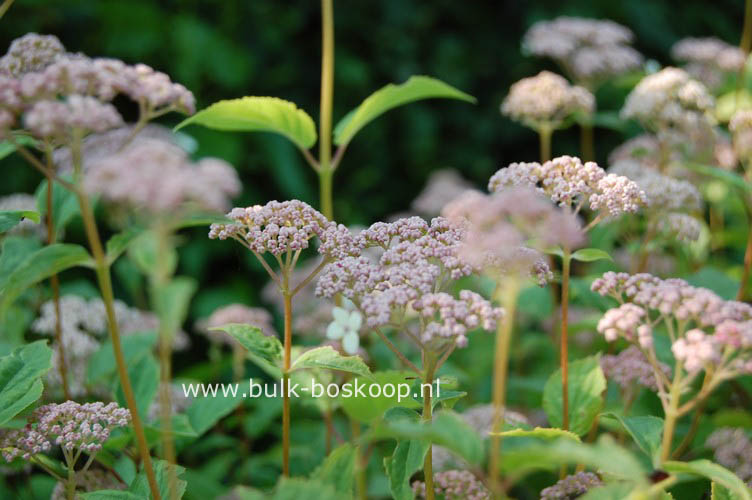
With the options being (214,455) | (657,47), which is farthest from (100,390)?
(657,47)

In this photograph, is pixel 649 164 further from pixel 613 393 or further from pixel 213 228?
pixel 213 228

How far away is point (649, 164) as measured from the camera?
2.51 meters

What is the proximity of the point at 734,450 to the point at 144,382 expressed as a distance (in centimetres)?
139

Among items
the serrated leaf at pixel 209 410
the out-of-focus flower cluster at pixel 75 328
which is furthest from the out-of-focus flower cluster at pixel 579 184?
the out-of-focus flower cluster at pixel 75 328

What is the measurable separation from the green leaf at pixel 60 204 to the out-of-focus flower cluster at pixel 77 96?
44cm

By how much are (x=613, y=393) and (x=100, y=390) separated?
159 cm

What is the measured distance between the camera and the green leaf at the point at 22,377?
1272 millimetres

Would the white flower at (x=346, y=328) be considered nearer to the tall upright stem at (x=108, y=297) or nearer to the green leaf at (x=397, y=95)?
the tall upright stem at (x=108, y=297)

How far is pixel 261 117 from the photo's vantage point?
1.67 m

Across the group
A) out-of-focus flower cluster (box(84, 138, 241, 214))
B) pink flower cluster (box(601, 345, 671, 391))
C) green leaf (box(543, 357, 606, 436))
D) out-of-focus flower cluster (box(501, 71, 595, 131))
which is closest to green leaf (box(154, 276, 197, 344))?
→ out-of-focus flower cluster (box(84, 138, 241, 214))

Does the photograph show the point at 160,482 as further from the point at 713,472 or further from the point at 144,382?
the point at 713,472

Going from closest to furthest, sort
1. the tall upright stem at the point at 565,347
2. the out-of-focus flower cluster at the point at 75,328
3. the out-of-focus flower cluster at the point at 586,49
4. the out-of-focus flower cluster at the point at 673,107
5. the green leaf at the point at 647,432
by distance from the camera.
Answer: the green leaf at the point at 647,432, the tall upright stem at the point at 565,347, the out-of-focus flower cluster at the point at 75,328, the out-of-focus flower cluster at the point at 673,107, the out-of-focus flower cluster at the point at 586,49

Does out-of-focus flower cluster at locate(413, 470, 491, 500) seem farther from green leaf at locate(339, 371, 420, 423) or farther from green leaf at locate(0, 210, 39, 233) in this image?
green leaf at locate(0, 210, 39, 233)

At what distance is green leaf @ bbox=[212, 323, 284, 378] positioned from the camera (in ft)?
4.36
